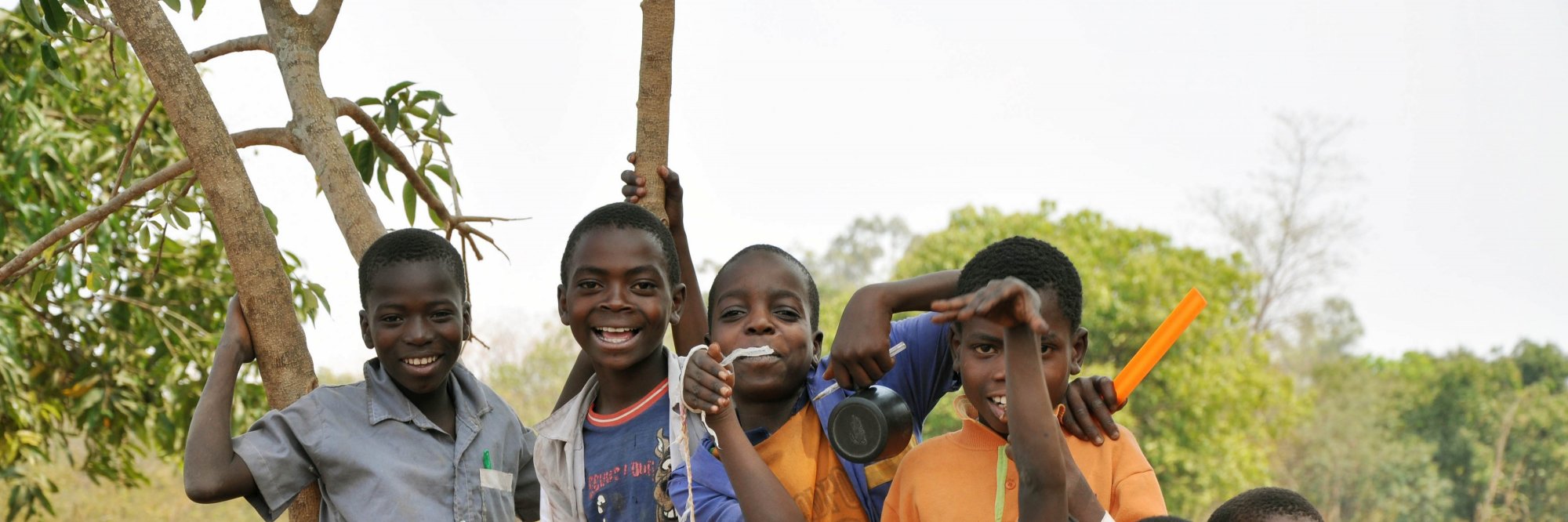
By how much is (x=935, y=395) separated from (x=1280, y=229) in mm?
28685

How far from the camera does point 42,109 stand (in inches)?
269

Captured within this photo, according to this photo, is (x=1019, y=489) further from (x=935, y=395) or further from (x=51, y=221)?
(x=51, y=221)

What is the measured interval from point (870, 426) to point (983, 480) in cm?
24

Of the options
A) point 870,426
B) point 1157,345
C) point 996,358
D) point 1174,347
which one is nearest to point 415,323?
point 870,426

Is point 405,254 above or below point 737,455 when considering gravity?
above

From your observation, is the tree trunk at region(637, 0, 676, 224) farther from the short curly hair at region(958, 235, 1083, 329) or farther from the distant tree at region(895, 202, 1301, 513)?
the distant tree at region(895, 202, 1301, 513)

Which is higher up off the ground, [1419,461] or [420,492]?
[1419,461]

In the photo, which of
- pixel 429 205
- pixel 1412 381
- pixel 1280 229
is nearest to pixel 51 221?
pixel 429 205

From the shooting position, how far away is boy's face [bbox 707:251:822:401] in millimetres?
2834

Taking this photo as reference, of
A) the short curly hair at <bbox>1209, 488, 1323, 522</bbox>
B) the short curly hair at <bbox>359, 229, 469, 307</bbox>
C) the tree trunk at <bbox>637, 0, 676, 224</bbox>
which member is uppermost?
the tree trunk at <bbox>637, 0, 676, 224</bbox>

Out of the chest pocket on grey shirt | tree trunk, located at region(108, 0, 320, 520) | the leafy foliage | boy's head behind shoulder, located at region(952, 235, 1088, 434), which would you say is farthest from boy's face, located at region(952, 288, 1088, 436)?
the leafy foliage

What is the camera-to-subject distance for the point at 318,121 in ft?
11.7

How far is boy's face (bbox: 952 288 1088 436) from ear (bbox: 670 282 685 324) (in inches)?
31.5

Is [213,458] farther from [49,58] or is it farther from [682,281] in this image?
[49,58]
